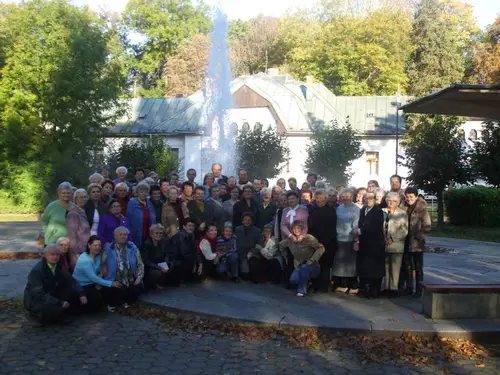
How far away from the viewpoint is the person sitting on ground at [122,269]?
8.07 m

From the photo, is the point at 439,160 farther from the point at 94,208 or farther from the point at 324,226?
the point at 94,208

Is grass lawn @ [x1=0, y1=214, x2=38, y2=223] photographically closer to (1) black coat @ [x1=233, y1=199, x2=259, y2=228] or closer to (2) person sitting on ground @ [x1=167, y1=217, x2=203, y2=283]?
(1) black coat @ [x1=233, y1=199, x2=259, y2=228]

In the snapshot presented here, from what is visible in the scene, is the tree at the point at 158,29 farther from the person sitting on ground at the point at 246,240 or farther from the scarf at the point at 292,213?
the scarf at the point at 292,213

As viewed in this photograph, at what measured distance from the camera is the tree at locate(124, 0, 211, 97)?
172 feet

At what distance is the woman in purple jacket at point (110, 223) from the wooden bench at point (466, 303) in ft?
15.0

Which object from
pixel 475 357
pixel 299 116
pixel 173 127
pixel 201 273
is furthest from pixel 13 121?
pixel 475 357

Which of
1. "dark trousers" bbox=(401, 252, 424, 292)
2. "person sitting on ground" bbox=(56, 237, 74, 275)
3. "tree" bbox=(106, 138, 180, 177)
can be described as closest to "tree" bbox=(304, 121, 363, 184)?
"tree" bbox=(106, 138, 180, 177)

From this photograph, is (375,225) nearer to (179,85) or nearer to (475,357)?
(475,357)

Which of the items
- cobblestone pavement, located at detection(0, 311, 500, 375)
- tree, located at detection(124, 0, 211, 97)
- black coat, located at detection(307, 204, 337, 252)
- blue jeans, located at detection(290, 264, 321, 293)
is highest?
tree, located at detection(124, 0, 211, 97)

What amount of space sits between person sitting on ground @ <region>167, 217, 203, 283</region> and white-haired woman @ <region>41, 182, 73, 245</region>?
1.78 meters

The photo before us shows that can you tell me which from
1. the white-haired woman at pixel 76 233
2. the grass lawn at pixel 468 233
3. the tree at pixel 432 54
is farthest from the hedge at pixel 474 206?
the white-haired woman at pixel 76 233

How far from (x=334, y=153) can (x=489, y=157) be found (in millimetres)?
7476

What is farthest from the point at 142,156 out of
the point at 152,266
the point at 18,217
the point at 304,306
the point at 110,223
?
the point at 304,306

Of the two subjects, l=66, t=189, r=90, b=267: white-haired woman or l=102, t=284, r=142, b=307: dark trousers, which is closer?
l=102, t=284, r=142, b=307: dark trousers
